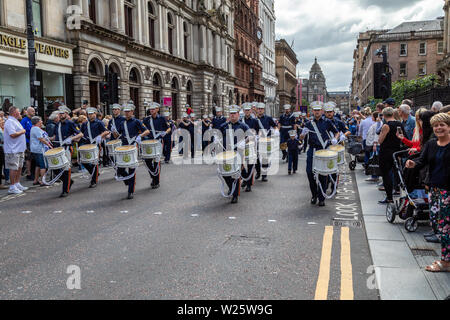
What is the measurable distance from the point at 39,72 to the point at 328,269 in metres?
19.6

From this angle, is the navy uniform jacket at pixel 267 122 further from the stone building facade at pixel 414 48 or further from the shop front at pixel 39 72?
the stone building facade at pixel 414 48

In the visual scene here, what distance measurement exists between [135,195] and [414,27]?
269 ft

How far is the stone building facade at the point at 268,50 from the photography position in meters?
80.6

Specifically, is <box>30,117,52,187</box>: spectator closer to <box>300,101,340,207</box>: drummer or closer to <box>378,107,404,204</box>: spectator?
<box>300,101,340,207</box>: drummer

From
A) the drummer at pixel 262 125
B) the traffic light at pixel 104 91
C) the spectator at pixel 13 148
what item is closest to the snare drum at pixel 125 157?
the spectator at pixel 13 148

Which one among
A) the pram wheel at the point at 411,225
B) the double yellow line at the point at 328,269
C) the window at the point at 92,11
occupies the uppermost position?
the window at the point at 92,11

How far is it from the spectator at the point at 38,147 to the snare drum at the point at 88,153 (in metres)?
1.04

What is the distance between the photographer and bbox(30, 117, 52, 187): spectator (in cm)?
1132

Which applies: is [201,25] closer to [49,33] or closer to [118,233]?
[49,33]

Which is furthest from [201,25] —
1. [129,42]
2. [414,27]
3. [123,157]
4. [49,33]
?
[414,27]

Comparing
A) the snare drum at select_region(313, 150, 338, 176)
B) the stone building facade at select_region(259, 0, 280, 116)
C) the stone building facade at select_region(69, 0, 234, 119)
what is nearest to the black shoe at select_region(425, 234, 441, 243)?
the snare drum at select_region(313, 150, 338, 176)

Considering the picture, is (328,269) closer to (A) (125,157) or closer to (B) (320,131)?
(B) (320,131)

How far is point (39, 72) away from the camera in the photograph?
20.6 m

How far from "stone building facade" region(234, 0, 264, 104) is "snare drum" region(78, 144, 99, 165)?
48.0 m
